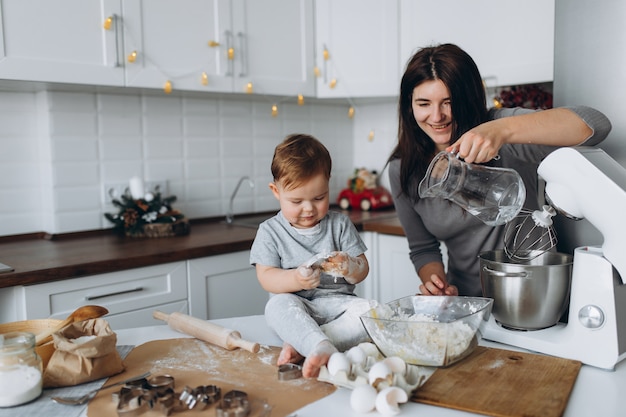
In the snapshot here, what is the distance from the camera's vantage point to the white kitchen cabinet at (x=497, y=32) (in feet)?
7.61

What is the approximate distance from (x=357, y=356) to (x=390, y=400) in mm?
134

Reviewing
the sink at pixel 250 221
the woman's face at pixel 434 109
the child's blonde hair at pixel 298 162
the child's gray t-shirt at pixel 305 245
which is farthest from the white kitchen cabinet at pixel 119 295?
the woman's face at pixel 434 109

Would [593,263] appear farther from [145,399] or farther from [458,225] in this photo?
[145,399]

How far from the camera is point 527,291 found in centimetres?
112

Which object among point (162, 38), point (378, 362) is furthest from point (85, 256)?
point (378, 362)

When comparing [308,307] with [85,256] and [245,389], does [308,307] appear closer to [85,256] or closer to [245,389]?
[245,389]

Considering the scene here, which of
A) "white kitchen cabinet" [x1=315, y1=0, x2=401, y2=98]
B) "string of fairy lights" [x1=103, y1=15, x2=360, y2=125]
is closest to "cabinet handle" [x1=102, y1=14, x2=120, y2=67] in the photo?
"string of fairy lights" [x1=103, y1=15, x2=360, y2=125]

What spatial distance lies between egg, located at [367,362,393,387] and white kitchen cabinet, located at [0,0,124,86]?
167 centimetres

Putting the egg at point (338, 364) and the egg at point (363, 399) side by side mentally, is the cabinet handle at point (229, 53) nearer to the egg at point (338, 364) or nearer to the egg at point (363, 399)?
the egg at point (338, 364)

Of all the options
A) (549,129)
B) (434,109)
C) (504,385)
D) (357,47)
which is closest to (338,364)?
(504,385)

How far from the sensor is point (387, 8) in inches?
107

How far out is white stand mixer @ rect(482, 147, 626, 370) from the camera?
1.00 meters

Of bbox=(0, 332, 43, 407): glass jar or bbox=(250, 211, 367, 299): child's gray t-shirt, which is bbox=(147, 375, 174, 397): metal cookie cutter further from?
bbox=(250, 211, 367, 299): child's gray t-shirt

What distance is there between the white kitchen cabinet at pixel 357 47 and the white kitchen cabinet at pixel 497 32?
123 mm
